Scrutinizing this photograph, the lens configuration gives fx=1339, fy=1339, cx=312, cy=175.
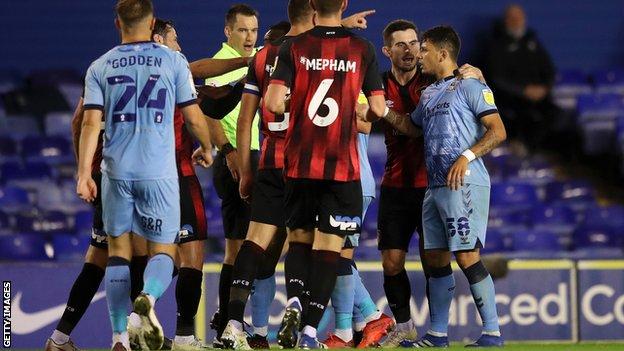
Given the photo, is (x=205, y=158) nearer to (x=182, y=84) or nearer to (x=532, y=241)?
(x=182, y=84)

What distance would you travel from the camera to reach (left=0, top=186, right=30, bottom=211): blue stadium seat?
13383 millimetres

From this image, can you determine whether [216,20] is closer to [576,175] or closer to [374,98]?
[576,175]

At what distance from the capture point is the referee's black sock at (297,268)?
7051mm

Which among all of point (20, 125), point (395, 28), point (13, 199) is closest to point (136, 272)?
point (395, 28)

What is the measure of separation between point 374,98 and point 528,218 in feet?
24.8

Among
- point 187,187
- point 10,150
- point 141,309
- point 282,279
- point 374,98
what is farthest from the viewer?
point 10,150

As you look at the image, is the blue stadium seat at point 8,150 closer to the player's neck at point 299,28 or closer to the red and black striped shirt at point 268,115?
the red and black striped shirt at point 268,115

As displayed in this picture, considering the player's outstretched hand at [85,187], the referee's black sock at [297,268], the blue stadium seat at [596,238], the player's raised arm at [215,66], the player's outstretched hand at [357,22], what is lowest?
the blue stadium seat at [596,238]

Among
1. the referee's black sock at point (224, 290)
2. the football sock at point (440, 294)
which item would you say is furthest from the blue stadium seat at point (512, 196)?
the referee's black sock at point (224, 290)

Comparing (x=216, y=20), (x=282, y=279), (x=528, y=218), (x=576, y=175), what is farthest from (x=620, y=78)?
(x=282, y=279)

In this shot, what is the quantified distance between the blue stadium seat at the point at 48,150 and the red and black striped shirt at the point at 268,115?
22.5 feet

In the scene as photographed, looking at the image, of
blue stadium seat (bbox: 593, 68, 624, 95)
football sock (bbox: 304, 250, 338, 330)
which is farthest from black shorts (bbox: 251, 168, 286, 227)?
blue stadium seat (bbox: 593, 68, 624, 95)

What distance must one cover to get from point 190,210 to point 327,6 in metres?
1.54

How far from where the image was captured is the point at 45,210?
13445 mm
